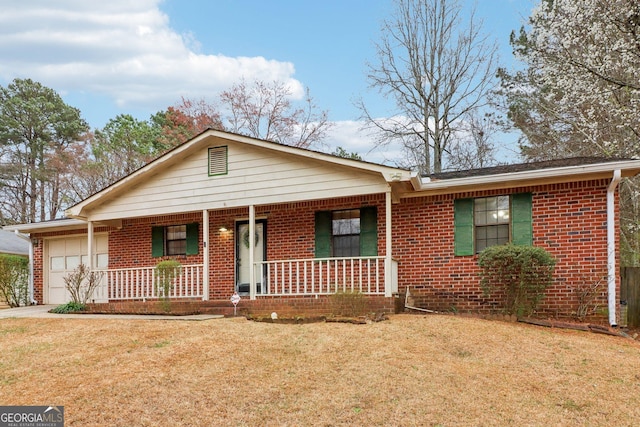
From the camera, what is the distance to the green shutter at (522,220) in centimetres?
942

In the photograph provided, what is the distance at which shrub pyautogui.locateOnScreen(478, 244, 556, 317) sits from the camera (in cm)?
851

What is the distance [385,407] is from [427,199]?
6.20 m

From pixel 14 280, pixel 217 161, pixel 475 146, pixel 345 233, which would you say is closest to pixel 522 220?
pixel 345 233

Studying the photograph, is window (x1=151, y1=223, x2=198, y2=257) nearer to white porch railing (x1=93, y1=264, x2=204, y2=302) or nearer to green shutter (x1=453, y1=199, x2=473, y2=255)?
white porch railing (x1=93, y1=264, x2=204, y2=302)

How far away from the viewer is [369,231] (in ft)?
35.1

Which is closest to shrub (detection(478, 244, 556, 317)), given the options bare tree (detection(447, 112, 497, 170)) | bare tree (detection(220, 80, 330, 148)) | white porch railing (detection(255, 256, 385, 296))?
white porch railing (detection(255, 256, 385, 296))

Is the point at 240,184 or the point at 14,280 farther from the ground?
the point at 240,184

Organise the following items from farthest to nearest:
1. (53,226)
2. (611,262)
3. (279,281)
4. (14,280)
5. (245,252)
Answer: (14,280)
(53,226)
(245,252)
(279,281)
(611,262)

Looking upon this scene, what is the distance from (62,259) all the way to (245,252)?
6.30 m

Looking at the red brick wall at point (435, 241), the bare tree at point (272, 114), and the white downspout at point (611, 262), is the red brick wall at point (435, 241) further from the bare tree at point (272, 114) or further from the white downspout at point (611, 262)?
the bare tree at point (272, 114)

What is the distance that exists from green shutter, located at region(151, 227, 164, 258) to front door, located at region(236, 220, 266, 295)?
222cm

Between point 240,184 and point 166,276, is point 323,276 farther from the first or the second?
point 166,276

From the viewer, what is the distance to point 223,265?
479 inches

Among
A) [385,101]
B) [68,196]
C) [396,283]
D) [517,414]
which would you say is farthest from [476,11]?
[68,196]
